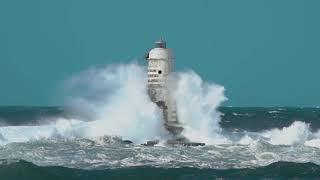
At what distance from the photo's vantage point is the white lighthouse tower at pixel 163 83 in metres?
41.4

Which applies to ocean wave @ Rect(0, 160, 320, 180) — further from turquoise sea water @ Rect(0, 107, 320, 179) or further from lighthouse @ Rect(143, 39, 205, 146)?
lighthouse @ Rect(143, 39, 205, 146)

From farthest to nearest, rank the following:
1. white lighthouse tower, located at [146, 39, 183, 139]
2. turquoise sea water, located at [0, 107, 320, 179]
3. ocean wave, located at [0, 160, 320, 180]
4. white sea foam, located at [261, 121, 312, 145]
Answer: white sea foam, located at [261, 121, 312, 145], white lighthouse tower, located at [146, 39, 183, 139], turquoise sea water, located at [0, 107, 320, 179], ocean wave, located at [0, 160, 320, 180]

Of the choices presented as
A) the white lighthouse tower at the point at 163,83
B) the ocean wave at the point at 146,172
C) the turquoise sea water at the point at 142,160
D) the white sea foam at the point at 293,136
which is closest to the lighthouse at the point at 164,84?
the white lighthouse tower at the point at 163,83

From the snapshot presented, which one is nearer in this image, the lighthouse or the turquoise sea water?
the turquoise sea water

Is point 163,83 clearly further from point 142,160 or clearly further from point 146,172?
point 146,172

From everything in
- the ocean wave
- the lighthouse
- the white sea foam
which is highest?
the lighthouse

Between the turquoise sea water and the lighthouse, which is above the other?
the lighthouse

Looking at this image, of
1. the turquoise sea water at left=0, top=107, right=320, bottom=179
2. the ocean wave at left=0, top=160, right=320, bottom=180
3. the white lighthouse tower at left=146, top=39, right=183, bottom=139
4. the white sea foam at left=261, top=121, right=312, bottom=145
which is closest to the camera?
the ocean wave at left=0, top=160, right=320, bottom=180

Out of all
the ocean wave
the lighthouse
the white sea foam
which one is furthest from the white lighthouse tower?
the ocean wave

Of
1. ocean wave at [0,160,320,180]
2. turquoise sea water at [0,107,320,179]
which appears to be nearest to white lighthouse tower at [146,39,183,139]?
turquoise sea water at [0,107,320,179]

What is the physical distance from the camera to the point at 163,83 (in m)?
41.7

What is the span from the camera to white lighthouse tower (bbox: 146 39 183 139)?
4141 centimetres

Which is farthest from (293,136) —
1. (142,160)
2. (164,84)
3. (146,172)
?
(146,172)

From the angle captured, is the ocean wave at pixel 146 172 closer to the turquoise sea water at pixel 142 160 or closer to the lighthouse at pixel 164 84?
the turquoise sea water at pixel 142 160
